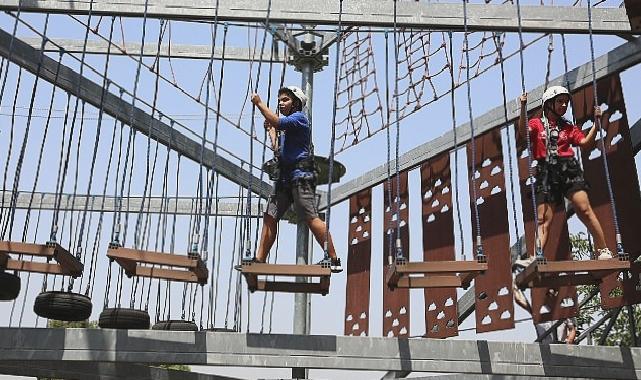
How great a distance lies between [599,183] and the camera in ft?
20.5

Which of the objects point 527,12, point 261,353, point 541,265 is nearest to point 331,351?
point 261,353

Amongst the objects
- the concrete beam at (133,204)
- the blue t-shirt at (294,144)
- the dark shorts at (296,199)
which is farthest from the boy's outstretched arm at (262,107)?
the concrete beam at (133,204)

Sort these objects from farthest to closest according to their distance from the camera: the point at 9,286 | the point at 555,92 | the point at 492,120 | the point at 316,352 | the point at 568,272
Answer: the point at 492,120
the point at 555,92
the point at 9,286
the point at 316,352
the point at 568,272

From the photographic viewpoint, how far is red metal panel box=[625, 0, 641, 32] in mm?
6102

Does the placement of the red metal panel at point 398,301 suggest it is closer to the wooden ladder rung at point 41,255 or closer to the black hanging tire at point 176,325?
the black hanging tire at point 176,325

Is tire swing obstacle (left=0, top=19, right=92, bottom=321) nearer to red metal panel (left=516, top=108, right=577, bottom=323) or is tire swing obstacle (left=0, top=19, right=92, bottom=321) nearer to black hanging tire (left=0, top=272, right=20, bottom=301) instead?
black hanging tire (left=0, top=272, right=20, bottom=301)

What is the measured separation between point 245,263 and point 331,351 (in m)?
0.86

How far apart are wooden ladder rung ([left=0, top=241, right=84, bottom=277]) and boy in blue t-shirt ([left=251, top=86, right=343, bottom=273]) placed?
3.67ft

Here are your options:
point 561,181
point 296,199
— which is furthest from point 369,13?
point 561,181

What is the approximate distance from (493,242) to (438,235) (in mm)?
772

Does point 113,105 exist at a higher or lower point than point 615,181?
higher

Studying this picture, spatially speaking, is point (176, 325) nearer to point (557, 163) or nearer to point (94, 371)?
point (94, 371)

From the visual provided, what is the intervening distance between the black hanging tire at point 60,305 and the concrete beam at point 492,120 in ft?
12.2

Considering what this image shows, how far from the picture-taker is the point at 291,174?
530cm
